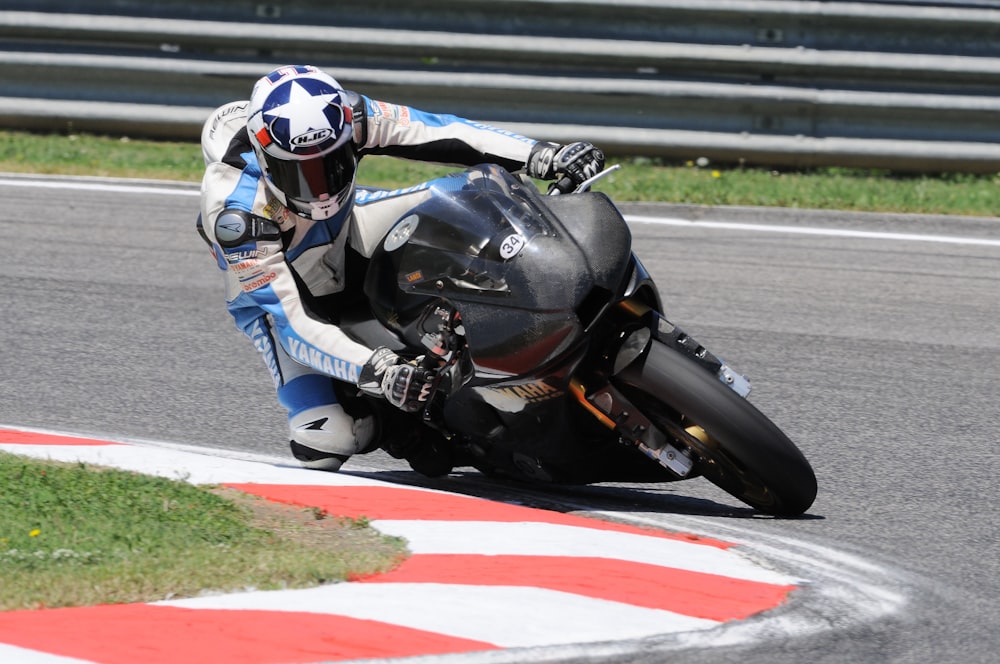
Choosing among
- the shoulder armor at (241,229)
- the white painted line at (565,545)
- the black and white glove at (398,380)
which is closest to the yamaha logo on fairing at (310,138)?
the shoulder armor at (241,229)

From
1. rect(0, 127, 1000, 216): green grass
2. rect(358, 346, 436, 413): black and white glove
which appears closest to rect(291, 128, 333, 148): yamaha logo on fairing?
rect(358, 346, 436, 413): black and white glove

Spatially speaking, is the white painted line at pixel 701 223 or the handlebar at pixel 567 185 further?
the white painted line at pixel 701 223

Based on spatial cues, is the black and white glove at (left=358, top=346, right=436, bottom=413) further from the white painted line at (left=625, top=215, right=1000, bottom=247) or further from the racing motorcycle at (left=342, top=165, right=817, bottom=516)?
the white painted line at (left=625, top=215, right=1000, bottom=247)

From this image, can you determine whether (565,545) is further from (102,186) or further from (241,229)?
(102,186)

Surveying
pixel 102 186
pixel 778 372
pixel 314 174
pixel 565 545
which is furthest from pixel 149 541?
pixel 102 186

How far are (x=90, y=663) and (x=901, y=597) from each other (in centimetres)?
198

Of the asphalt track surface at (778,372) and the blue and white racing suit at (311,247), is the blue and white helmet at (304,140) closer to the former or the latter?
the blue and white racing suit at (311,247)

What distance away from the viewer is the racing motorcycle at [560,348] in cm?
420

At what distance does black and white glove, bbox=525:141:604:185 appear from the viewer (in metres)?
4.86

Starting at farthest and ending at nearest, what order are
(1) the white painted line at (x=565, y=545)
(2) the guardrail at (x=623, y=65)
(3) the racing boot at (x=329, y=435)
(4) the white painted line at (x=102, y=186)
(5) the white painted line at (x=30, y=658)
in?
(4) the white painted line at (x=102, y=186)
(2) the guardrail at (x=623, y=65)
(3) the racing boot at (x=329, y=435)
(1) the white painted line at (x=565, y=545)
(5) the white painted line at (x=30, y=658)

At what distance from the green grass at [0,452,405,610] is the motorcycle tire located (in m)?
0.84

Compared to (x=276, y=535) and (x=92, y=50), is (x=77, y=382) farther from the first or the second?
(x=92, y=50)

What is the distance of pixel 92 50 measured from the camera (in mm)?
10773

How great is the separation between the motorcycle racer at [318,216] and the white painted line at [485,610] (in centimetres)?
99
